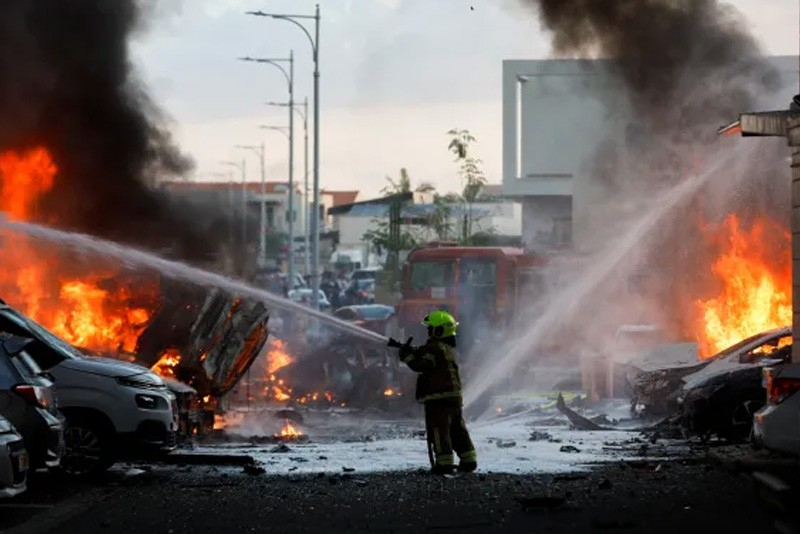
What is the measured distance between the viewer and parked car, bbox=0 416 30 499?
1051 centimetres

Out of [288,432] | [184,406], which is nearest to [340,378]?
[288,432]

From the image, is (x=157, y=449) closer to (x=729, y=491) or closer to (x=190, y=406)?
(x=190, y=406)

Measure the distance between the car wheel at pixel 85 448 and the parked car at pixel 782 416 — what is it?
5838mm

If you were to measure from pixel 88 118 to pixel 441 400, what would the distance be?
503 inches

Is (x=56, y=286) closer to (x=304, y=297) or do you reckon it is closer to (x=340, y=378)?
(x=340, y=378)

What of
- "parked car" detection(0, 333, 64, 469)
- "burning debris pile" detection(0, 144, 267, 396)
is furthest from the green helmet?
"burning debris pile" detection(0, 144, 267, 396)

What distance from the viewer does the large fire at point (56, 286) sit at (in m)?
21.4

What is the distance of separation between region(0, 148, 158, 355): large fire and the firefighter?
653cm

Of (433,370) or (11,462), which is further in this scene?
(433,370)

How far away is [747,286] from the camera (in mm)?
26547

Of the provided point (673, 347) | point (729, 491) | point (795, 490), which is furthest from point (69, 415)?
point (673, 347)

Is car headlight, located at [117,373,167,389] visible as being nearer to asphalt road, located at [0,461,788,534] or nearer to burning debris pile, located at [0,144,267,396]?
asphalt road, located at [0,461,788,534]

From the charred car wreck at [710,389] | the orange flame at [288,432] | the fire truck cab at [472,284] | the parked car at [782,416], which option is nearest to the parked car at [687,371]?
the charred car wreck at [710,389]

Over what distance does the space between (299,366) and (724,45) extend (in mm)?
9741
